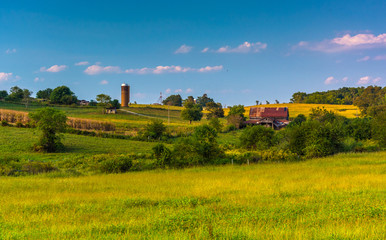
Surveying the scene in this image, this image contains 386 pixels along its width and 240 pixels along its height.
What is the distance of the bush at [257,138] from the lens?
119 ft

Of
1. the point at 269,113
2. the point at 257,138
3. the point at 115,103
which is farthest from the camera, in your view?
the point at 115,103

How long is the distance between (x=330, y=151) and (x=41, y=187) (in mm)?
30500

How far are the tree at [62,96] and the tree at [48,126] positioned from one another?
89.4 meters

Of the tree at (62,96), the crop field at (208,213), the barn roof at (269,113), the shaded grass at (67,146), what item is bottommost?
the shaded grass at (67,146)

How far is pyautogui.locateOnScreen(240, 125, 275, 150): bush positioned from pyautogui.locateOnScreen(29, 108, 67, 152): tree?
26684 millimetres

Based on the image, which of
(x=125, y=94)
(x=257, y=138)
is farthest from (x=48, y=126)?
(x=125, y=94)

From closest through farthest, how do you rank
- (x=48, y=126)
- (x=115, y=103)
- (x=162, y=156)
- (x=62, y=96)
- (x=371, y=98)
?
1. (x=162, y=156)
2. (x=48, y=126)
3. (x=115, y=103)
4. (x=371, y=98)
5. (x=62, y=96)

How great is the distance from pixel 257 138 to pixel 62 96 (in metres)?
114

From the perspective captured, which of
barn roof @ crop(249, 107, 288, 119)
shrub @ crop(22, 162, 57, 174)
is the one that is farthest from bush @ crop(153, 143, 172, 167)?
barn roof @ crop(249, 107, 288, 119)

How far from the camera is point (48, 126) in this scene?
139ft

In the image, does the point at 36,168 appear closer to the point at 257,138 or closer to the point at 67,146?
the point at 67,146

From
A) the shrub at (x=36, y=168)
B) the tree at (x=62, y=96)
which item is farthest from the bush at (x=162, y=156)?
the tree at (x=62, y=96)

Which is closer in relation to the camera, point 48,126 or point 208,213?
point 208,213

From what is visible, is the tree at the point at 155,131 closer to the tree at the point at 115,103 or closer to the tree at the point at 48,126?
the tree at the point at 48,126
